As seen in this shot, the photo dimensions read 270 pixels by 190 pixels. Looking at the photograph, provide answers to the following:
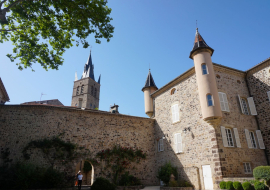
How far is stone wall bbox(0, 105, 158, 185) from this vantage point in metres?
13.8

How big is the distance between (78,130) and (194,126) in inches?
358

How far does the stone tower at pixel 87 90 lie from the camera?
46250 mm

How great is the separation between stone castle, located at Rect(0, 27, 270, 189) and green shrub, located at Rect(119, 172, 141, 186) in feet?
3.23

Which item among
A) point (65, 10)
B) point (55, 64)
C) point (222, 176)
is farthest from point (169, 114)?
point (65, 10)

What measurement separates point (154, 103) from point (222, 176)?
9812 millimetres

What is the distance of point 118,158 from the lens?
1571cm

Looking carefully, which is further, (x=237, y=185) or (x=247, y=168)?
(x=247, y=168)

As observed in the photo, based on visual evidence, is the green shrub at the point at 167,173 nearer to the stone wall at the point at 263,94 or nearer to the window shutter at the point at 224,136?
the window shutter at the point at 224,136

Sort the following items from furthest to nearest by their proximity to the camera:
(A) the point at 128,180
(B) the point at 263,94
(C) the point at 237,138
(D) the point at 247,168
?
(A) the point at 128,180, (B) the point at 263,94, (C) the point at 237,138, (D) the point at 247,168

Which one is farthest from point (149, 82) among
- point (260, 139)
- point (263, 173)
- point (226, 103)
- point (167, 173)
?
point (263, 173)

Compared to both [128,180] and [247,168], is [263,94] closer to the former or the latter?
[247,168]

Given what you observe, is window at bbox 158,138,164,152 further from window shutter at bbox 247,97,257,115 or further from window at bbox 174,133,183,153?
window shutter at bbox 247,97,257,115

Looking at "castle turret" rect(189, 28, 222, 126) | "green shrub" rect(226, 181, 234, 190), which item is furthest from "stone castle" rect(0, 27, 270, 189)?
"green shrub" rect(226, 181, 234, 190)

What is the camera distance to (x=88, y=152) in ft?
49.0
